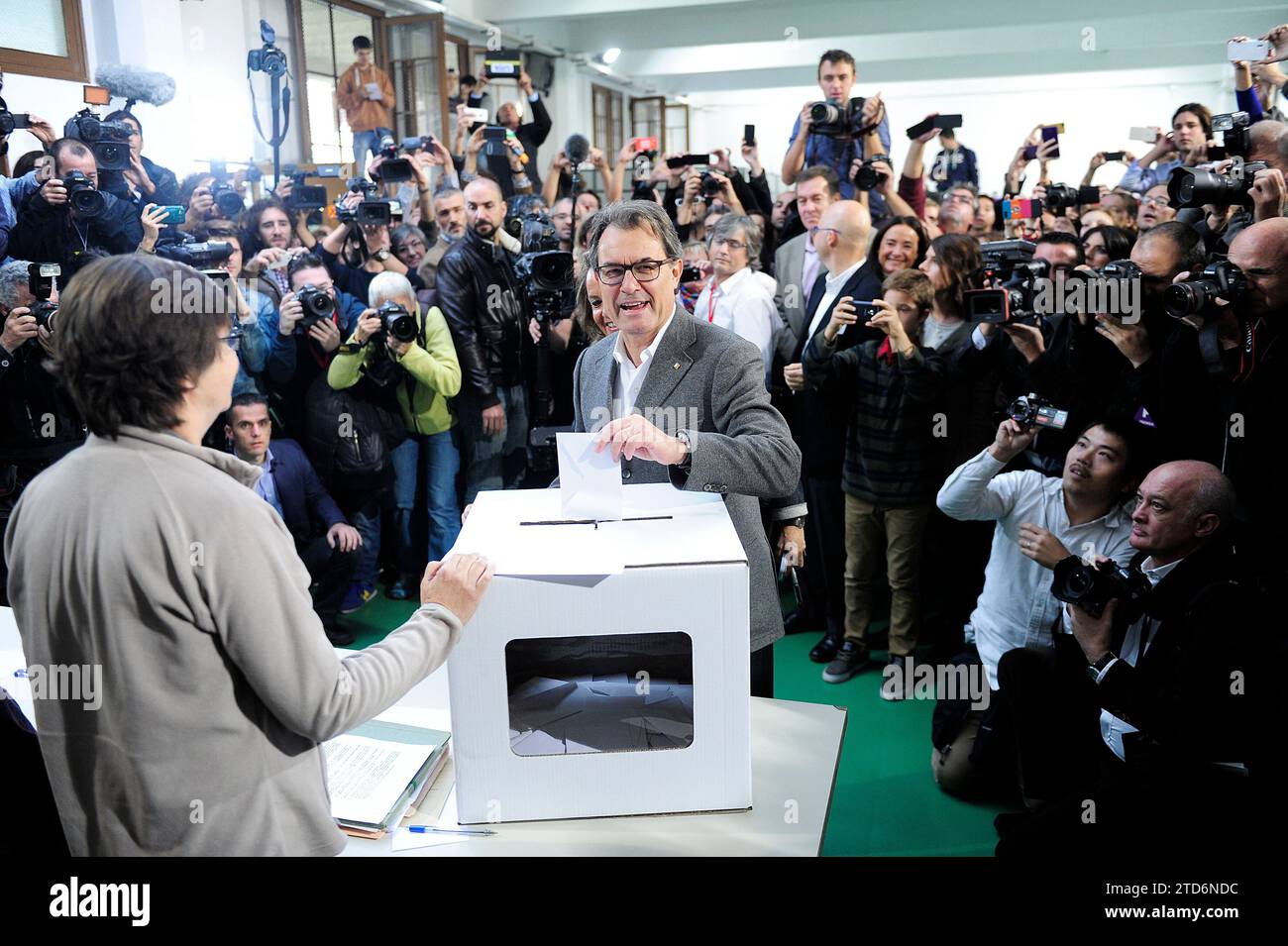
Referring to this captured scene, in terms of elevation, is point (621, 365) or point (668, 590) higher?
point (621, 365)

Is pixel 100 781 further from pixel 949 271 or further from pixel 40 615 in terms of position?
pixel 949 271

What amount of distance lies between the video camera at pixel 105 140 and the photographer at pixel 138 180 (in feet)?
0.26

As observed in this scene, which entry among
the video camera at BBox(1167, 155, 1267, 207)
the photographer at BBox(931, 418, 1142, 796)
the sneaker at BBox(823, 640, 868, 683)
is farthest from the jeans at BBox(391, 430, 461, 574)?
the video camera at BBox(1167, 155, 1267, 207)

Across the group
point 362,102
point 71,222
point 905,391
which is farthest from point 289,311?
point 362,102

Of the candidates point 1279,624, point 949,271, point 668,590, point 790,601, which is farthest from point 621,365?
point 790,601

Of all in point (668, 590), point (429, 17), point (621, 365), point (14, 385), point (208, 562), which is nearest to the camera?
point (208, 562)

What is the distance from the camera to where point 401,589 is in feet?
12.4

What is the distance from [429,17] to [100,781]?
835 centimetres

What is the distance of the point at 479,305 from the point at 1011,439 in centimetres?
191

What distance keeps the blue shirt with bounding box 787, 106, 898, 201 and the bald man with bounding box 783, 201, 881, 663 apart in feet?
3.49

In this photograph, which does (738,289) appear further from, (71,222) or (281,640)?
(281,640)

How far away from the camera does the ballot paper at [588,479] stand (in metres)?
1.22

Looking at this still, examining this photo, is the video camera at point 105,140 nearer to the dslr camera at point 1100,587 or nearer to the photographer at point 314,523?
the photographer at point 314,523
